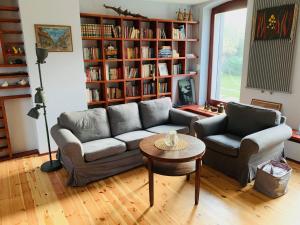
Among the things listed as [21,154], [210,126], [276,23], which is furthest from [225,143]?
[21,154]

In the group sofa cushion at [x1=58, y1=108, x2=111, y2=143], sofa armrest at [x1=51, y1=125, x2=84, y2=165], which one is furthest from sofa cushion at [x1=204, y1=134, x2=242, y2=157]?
sofa armrest at [x1=51, y1=125, x2=84, y2=165]

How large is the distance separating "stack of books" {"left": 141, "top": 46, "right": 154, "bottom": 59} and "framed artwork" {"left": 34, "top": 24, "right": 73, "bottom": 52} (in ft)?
4.45

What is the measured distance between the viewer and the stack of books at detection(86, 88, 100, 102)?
4.02 metres

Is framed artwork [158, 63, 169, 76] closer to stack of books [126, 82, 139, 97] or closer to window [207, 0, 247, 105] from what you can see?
stack of books [126, 82, 139, 97]

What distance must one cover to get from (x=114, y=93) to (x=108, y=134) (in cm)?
113

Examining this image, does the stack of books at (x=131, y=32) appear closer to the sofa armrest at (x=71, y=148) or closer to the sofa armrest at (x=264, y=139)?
the sofa armrest at (x=71, y=148)

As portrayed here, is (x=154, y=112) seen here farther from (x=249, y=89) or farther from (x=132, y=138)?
(x=249, y=89)

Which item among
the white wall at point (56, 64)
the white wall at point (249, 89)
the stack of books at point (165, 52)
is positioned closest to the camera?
the white wall at point (56, 64)

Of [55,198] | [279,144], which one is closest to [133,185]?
[55,198]

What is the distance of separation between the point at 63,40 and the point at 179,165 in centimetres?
247

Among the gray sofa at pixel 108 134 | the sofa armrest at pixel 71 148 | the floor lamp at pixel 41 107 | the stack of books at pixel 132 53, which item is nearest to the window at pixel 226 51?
the gray sofa at pixel 108 134

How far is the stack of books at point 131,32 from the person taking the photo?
4.13 metres

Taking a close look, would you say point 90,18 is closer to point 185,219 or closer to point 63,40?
point 63,40

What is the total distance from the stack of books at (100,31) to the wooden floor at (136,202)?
86.2 inches
